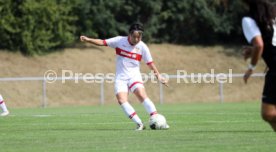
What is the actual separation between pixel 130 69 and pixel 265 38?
634 centimetres

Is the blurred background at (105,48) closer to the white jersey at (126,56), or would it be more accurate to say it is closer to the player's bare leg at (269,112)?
the white jersey at (126,56)

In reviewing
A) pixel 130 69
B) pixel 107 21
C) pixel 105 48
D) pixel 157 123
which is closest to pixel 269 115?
pixel 157 123

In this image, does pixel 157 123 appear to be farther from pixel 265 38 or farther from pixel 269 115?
pixel 265 38

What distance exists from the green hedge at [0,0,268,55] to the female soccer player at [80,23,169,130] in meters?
24.5

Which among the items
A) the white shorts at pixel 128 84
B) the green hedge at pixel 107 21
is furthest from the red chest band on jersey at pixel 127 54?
the green hedge at pixel 107 21

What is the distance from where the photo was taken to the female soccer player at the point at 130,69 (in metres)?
16.1

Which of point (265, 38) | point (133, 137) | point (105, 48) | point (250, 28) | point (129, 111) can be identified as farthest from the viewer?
point (105, 48)

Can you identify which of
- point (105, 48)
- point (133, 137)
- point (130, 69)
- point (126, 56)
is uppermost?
point (126, 56)

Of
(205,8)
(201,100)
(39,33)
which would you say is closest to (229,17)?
(205,8)

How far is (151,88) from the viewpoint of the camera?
41.2 m

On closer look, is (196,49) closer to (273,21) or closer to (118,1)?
(118,1)

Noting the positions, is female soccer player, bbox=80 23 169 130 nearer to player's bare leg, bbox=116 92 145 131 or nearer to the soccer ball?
player's bare leg, bbox=116 92 145 131

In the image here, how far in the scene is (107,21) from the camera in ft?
151

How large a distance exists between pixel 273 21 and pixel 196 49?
38.7 meters
